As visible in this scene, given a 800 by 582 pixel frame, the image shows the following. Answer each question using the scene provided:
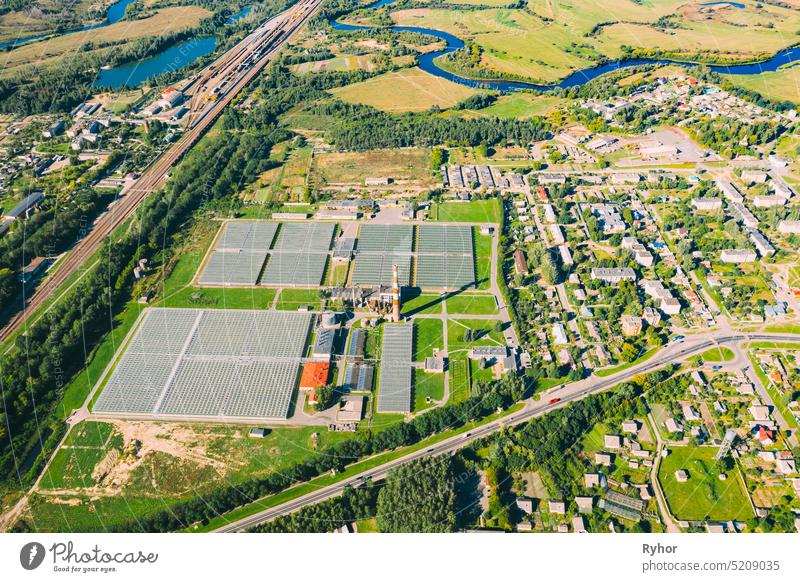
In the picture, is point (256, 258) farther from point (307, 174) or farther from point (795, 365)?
point (795, 365)

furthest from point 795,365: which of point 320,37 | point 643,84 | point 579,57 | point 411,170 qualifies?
point 320,37

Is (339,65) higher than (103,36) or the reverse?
the reverse

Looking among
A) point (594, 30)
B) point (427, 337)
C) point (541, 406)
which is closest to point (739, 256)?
point (541, 406)

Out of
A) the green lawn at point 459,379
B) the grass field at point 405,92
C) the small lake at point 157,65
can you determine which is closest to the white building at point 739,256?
the green lawn at point 459,379

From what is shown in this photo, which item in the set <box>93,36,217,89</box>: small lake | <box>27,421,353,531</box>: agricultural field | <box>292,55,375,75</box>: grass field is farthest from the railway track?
<box>27,421,353,531</box>: agricultural field

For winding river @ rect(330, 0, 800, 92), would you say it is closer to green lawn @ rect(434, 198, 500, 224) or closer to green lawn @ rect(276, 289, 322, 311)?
green lawn @ rect(434, 198, 500, 224)

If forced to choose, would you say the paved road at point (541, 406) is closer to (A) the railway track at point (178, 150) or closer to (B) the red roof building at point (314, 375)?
(B) the red roof building at point (314, 375)

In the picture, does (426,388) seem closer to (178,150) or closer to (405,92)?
(178,150)
